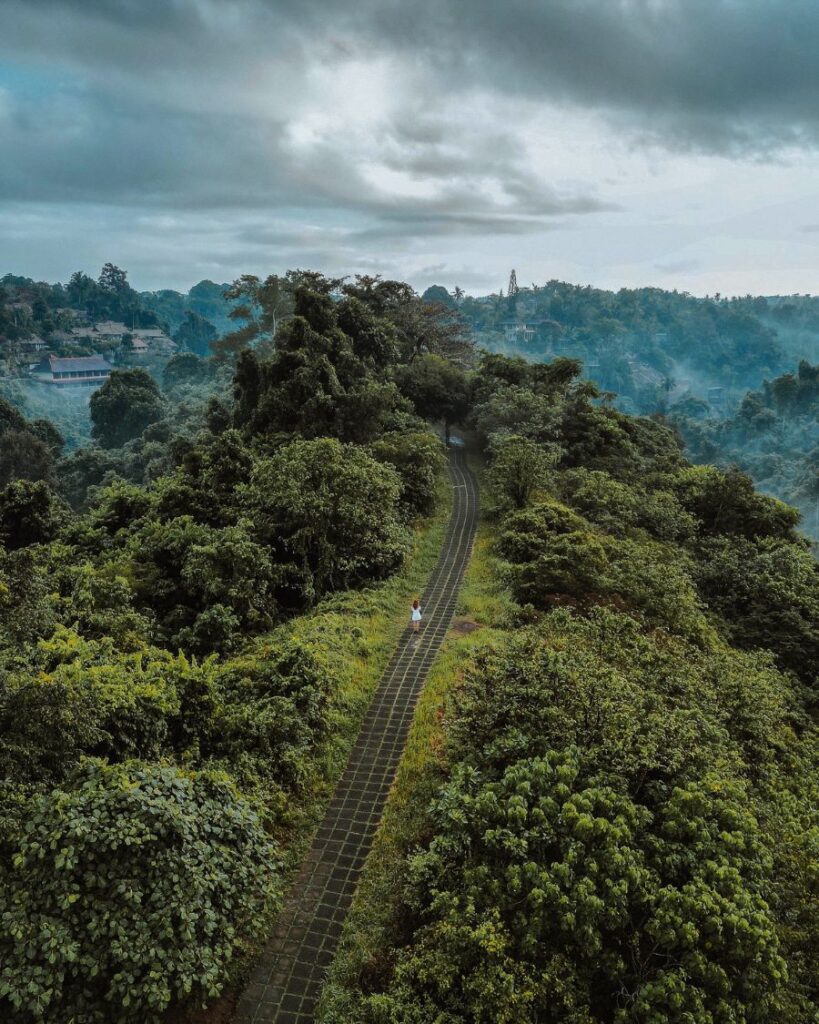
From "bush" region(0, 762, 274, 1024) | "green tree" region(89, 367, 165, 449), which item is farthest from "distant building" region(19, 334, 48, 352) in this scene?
"bush" region(0, 762, 274, 1024)

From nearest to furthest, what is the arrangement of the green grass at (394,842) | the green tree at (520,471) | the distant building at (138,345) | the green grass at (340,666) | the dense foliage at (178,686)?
the dense foliage at (178,686) → the green grass at (394,842) → the green grass at (340,666) → the green tree at (520,471) → the distant building at (138,345)

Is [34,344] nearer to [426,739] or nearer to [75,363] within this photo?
[75,363]

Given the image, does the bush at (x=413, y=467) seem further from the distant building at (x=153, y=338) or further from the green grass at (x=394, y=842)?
the distant building at (x=153, y=338)

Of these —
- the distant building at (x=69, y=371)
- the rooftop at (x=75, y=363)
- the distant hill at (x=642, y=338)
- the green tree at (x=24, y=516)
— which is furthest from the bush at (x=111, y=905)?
the distant hill at (x=642, y=338)

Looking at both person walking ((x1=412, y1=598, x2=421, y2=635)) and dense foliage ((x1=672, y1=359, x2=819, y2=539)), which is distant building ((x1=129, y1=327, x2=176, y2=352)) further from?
person walking ((x1=412, y1=598, x2=421, y2=635))

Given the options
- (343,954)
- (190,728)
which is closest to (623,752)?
(343,954)
